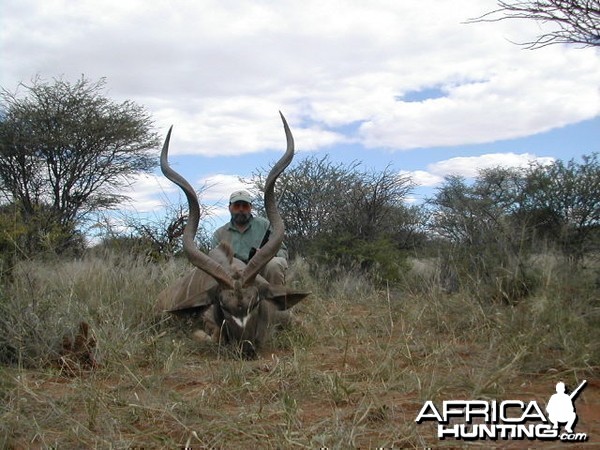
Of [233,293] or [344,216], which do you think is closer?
[233,293]

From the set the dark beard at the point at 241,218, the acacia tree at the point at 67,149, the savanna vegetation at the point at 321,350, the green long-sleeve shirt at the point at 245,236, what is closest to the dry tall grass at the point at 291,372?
the savanna vegetation at the point at 321,350

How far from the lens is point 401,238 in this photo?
1151 centimetres

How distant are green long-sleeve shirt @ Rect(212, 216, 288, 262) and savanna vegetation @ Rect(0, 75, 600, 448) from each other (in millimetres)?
801

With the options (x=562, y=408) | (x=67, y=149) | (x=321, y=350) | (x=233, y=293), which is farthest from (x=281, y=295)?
(x=67, y=149)

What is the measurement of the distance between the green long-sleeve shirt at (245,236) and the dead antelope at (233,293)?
685mm

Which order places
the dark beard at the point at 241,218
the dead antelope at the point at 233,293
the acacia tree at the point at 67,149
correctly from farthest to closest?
1. the acacia tree at the point at 67,149
2. the dark beard at the point at 241,218
3. the dead antelope at the point at 233,293

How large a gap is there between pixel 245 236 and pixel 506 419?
435cm

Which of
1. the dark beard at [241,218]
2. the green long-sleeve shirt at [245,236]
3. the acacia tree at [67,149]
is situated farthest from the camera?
the acacia tree at [67,149]

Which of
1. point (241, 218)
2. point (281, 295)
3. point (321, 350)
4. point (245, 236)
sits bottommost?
point (321, 350)

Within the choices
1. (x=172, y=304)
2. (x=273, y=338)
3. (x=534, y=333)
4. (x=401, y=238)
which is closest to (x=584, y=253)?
(x=534, y=333)

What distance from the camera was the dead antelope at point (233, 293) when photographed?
17.2 feet

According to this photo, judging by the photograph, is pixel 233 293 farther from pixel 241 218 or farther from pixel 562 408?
pixel 562 408

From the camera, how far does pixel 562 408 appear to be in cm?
313

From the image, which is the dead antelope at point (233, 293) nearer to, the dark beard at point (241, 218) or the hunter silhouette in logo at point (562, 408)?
the dark beard at point (241, 218)
